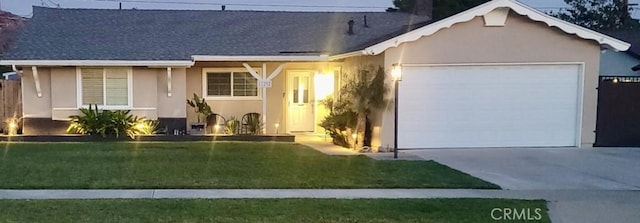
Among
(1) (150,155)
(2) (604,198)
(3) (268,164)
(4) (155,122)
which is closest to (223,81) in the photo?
(4) (155,122)

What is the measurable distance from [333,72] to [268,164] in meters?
6.42

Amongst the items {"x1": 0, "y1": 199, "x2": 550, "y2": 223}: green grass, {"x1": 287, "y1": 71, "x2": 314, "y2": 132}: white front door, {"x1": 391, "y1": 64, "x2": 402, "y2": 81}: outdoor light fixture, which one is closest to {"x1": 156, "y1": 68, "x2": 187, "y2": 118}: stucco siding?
{"x1": 287, "y1": 71, "x2": 314, "y2": 132}: white front door

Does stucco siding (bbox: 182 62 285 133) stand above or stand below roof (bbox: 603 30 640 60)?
below

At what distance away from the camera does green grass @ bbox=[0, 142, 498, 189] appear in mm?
8914

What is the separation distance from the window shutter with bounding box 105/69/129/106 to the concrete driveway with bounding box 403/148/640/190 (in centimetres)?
767

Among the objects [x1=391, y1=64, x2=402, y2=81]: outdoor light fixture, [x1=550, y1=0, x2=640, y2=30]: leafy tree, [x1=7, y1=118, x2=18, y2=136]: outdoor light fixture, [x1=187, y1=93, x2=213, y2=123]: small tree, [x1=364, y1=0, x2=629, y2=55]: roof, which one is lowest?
[x1=7, y1=118, x2=18, y2=136]: outdoor light fixture

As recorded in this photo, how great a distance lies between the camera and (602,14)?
115 feet

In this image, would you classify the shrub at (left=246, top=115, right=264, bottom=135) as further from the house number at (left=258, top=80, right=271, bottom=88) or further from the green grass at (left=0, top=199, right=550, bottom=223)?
the green grass at (left=0, top=199, right=550, bottom=223)

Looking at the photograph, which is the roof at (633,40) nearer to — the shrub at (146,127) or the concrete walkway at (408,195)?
the concrete walkway at (408,195)

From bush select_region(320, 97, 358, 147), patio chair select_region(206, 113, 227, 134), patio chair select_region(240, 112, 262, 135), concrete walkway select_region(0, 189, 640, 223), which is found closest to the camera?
concrete walkway select_region(0, 189, 640, 223)

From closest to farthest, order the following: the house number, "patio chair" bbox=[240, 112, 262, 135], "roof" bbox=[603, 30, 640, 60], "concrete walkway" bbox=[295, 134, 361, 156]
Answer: "concrete walkway" bbox=[295, 134, 361, 156] < the house number < "patio chair" bbox=[240, 112, 262, 135] < "roof" bbox=[603, 30, 640, 60]

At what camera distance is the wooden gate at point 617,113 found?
1441 cm

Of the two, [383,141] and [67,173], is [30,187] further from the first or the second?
[383,141]

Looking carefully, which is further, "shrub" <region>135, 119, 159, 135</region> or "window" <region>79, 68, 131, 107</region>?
"window" <region>79, 68, 131, 107</region>
